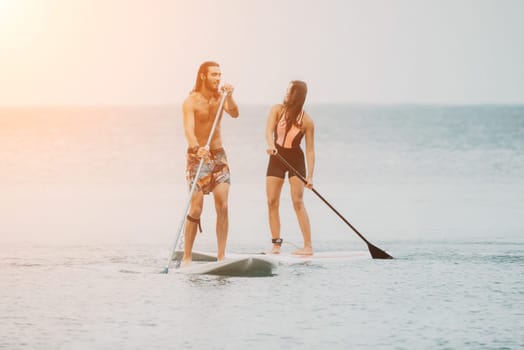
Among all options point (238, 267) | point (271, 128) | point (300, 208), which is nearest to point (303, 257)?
point (300, 208)

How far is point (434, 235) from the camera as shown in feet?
32.5

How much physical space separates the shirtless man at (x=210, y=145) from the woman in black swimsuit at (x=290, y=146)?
2.53 ft

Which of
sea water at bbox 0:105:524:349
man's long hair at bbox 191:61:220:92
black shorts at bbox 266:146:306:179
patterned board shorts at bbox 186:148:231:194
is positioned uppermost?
man's long hair at bbox 191:61:220:92

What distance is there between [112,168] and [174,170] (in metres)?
1.74

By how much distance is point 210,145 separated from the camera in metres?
7.42

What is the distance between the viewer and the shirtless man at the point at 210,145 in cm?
729

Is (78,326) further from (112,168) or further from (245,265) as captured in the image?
(112,168)

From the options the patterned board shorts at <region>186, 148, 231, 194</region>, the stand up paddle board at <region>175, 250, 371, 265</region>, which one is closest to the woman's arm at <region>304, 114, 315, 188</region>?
the stand up paddle board at <region>175, 250, 371, 265</region>

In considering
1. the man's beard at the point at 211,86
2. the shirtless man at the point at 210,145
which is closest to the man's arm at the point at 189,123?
the shirtless man at the point at 210,145

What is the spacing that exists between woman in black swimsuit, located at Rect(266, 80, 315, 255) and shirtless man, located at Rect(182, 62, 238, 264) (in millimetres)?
772

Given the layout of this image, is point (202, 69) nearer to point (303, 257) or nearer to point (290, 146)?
point (290, 146)

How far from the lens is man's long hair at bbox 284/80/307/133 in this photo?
8188 millimetres

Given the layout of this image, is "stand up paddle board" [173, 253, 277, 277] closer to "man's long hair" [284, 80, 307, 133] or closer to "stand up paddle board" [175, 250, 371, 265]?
"stand up paddle board" [175, 250, 371, 265]

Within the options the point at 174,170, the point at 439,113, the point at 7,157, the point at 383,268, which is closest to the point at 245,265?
the point at 383,268
